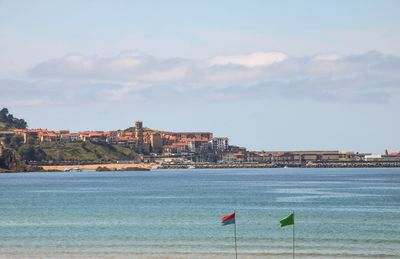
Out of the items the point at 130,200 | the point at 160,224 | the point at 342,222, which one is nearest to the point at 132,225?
the point at 160,224

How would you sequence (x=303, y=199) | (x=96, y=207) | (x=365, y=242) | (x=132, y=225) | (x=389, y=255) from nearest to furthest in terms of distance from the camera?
(x=389, y=255) → (x=365, y=242) → (x=132, y=225) → (x=96, y=207) → (x=303, y=199)

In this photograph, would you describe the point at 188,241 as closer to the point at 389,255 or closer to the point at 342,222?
the point at 389,255

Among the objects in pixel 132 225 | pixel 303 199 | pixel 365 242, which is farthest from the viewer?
pixel 303 199

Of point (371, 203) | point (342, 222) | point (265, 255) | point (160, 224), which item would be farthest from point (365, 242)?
point (371, 203)

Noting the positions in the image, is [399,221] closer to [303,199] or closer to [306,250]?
[306,250]

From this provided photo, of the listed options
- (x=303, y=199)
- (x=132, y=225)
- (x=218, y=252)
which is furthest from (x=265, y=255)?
(x=303, y=199)

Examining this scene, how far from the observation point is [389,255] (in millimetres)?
49375

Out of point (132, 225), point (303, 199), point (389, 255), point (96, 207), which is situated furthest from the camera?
point (303, 199)

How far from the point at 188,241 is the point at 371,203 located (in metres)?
41.5

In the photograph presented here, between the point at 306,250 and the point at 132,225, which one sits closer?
the point at 306,250

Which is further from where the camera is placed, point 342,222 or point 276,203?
point 276,203

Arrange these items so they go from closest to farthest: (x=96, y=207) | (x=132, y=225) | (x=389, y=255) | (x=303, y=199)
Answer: (x=389, y=255), (x=132, y=225), (x=96, y=207), (x=303, y=199)

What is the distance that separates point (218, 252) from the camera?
2005 inches

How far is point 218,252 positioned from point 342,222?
21181mm
